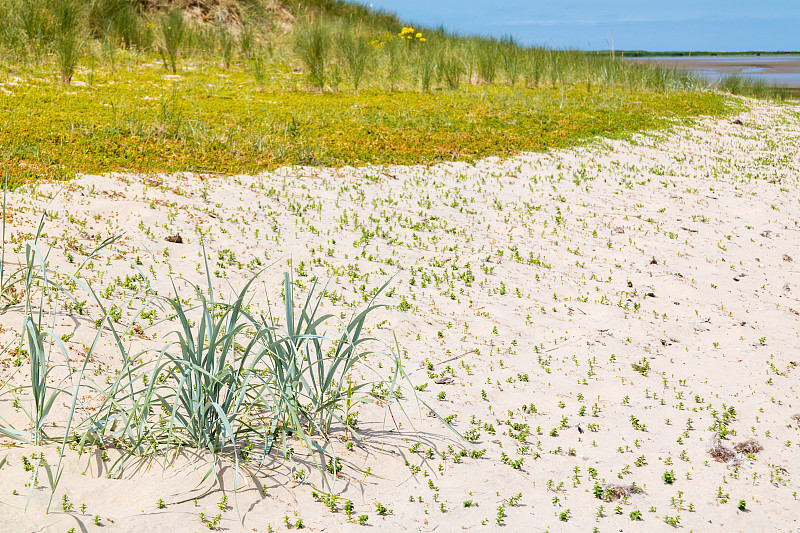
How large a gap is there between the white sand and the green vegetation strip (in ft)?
2.14

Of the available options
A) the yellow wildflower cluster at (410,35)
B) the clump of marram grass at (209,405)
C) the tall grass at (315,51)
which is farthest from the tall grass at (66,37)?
the clump of marram grass at (209,405)

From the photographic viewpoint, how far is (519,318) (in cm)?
518

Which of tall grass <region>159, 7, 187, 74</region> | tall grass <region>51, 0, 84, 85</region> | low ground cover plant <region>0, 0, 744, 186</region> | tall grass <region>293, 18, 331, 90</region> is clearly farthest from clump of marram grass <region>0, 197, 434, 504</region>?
tall grass <region>159, 7, 187, 74</region>

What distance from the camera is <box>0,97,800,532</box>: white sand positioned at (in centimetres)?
301

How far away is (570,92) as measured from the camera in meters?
17.1

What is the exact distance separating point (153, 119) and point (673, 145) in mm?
8624

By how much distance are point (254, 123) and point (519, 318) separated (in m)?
6.47

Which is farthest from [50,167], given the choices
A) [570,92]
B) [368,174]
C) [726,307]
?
[570,92]

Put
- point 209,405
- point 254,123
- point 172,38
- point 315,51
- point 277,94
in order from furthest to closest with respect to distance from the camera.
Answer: point 172,38, point 315,51, point 277,94, point 254,123, point 209,405

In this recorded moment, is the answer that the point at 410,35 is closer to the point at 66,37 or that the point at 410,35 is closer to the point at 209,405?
the point at 66,37

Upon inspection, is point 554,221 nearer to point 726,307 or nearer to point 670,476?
point 726,307

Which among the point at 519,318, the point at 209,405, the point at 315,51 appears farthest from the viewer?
the point at 315,51

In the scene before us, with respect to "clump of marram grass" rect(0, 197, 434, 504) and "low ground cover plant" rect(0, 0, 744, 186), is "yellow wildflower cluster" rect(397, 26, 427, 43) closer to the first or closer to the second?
"low ground cover plant" rect(0, 0, 744, 186)

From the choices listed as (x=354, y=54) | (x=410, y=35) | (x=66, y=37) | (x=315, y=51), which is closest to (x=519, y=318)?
(x=66, y=37)
